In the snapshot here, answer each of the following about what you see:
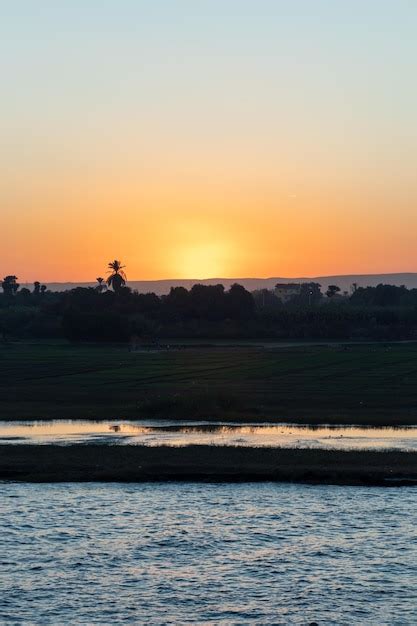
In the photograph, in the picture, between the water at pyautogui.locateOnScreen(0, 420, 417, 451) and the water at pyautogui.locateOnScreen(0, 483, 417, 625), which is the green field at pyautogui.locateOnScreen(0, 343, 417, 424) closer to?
the water at pyautogui.locateOnScreen(0, 420, 417, 451)

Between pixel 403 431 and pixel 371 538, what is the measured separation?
2882 cm

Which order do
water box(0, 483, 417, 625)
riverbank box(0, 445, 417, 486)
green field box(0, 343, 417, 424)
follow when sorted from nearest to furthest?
water box(0, 483, 417, 625)
riverbank box(0, 445, 417, 486)
green field box(0, 343, 417, 424)

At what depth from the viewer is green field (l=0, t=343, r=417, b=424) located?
7512cm

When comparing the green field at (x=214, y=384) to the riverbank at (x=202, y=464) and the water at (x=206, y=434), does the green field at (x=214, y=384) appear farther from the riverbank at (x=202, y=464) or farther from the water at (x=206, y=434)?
the riverbank at (x=202, y=464)

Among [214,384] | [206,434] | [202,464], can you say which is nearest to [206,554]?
[202,464]

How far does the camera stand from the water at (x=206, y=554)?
1175 inches

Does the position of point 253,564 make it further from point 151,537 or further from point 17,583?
point 17,583

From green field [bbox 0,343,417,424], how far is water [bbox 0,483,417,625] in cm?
2781

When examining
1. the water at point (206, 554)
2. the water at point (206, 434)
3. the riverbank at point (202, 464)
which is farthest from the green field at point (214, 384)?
the water at point (206, 554)

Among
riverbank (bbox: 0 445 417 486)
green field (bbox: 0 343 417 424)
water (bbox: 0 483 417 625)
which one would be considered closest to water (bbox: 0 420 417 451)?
riverbank (bbox: 0 445 417 486)

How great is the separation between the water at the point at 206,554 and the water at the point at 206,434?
41.0 feet

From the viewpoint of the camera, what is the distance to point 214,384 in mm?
102062

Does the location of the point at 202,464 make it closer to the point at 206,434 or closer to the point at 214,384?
the point at 206,434

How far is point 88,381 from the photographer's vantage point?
10525cm
